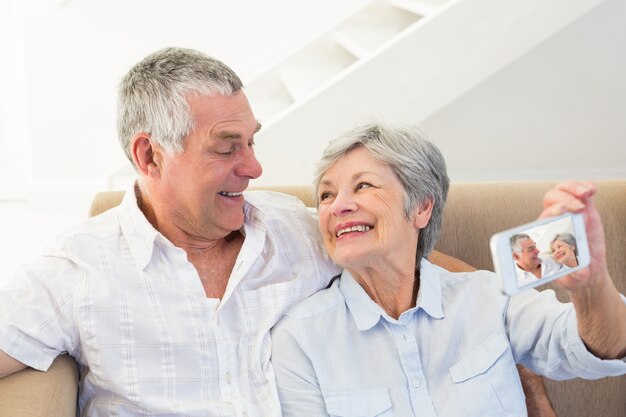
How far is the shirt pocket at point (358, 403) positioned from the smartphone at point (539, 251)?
1.59ft

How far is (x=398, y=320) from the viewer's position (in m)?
1.61

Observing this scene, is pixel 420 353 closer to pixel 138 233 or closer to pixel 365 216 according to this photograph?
pixel 365 216

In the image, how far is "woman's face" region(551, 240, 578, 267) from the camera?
46.7 inches

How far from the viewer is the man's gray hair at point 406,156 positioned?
5.36ft

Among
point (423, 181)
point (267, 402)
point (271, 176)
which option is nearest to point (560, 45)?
point (271, 176)

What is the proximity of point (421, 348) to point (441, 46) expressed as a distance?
7.05ft

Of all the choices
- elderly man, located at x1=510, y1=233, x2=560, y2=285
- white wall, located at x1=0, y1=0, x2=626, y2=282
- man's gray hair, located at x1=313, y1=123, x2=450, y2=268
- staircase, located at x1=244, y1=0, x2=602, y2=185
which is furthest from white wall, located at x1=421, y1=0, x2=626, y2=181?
elderly man, located at x1=510, y1=233, x2=560, y2=285

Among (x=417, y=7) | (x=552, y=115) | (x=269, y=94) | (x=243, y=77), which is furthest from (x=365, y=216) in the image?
(x=552, y=115)

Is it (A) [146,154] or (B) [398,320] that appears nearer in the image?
(B) [398,320]

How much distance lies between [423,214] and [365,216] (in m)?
0.15

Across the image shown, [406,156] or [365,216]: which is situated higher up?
[406,156]

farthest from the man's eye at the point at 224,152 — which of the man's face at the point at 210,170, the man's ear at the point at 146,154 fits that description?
the man's ear at the point at 146,154

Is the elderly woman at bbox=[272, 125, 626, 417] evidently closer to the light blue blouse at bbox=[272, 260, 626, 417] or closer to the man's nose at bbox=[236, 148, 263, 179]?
the light blue blouse at bbox=[272, 260, 626, 417]

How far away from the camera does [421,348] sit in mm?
1585
